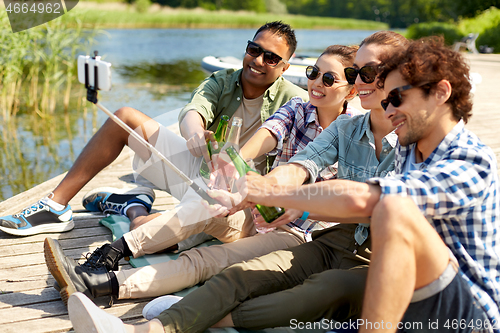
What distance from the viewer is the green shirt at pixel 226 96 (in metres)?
2.94

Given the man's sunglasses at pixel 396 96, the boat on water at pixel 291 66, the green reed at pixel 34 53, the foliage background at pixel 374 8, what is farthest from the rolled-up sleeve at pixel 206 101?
the foliage background at pixel 374 8

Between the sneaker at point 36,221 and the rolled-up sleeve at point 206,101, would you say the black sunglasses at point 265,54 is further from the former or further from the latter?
the sneaker at point 36,221

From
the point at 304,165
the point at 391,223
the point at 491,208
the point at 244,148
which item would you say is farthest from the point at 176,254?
the point at 491,208

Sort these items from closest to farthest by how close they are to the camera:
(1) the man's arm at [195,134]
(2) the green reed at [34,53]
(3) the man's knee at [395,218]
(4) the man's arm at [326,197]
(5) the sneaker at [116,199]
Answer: (3) the man's knee at [395,218] → (4) the man's arm at [326,197] → (1) the man's arm at [195,134] → (5) the sneaker at [116,199] → (2) the green reed at [34,53]

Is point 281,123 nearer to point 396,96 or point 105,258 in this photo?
point 396,96

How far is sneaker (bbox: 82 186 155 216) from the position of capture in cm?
290

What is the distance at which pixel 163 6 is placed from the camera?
140 feet

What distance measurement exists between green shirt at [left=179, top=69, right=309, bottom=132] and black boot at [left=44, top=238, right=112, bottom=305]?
1.18 meters

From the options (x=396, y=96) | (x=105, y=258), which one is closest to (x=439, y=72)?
(x=396, y=96)

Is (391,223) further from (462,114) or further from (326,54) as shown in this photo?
(326,54)

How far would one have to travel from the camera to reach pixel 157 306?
1.91 meters

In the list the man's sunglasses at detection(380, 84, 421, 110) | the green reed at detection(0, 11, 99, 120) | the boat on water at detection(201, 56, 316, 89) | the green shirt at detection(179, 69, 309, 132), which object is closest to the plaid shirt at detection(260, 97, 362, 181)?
the green shirt at detection(179, 69, 309, 132)

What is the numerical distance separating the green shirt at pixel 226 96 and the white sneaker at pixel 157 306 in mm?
1296

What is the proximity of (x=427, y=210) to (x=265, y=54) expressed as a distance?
5.71 feet
